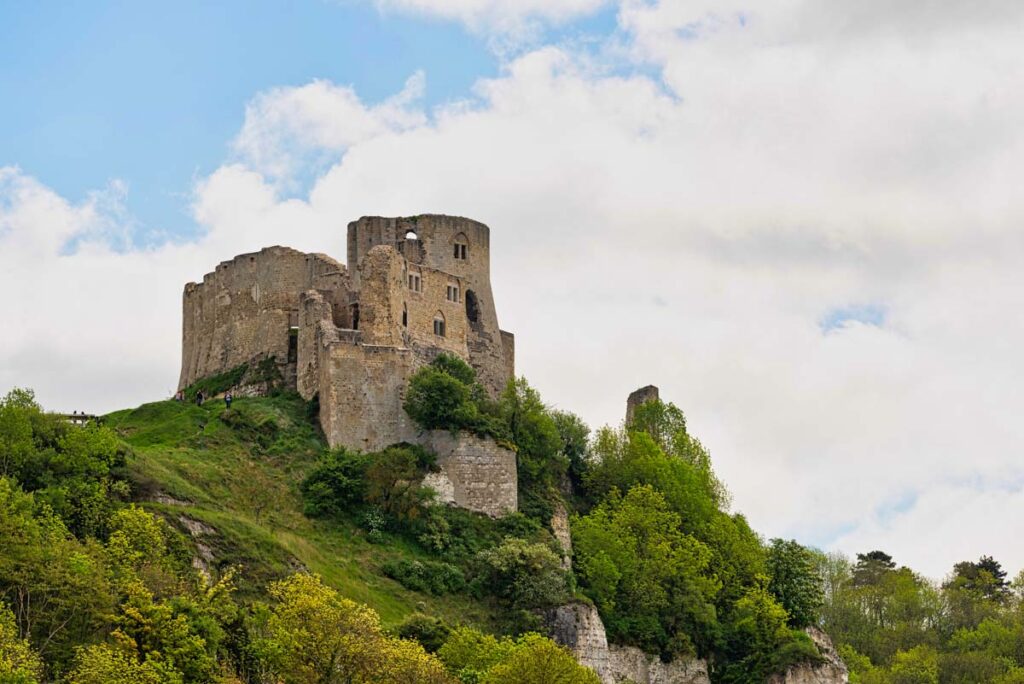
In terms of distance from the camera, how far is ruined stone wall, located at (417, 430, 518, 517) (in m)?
76.8

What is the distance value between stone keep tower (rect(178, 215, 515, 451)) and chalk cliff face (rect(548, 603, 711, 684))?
34.8ft

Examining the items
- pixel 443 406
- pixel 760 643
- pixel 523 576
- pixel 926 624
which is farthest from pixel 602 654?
pixel 926 624

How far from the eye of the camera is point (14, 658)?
1972 inches

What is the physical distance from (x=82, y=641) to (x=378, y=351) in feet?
86.2

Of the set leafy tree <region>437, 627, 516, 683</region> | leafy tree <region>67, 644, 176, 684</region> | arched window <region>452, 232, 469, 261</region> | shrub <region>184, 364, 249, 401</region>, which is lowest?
leafy tree <region>67, 644, 176, 684</region>

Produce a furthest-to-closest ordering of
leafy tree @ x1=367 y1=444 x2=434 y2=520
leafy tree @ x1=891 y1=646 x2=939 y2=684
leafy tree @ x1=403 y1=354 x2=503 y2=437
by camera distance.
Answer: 1. leafy tree @ x1=891 y1=646 x2=939 y2=684
2. leafy tree @ x1=403 y1=354 x2=503 y2=437
3. leafy tree @ x1=367 y1=444 x2=434 y2=520

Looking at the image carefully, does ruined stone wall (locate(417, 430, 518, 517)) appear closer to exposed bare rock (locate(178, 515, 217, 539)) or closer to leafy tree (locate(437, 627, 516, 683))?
leafy tree (locate(437, 627, 516, 683))

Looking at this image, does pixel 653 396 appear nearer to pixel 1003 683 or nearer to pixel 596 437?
pixel 596 437

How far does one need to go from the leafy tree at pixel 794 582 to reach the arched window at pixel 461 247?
19869mm

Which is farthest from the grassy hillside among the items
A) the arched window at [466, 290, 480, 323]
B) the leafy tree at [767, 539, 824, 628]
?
the leafy tree at [767, 539, 824, 628]

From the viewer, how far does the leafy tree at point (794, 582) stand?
85.2 metres

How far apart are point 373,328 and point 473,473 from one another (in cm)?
794

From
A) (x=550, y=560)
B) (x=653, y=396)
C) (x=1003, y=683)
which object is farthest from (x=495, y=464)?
(x=1003, y=683)

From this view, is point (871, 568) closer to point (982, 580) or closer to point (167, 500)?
point (982, 580)
